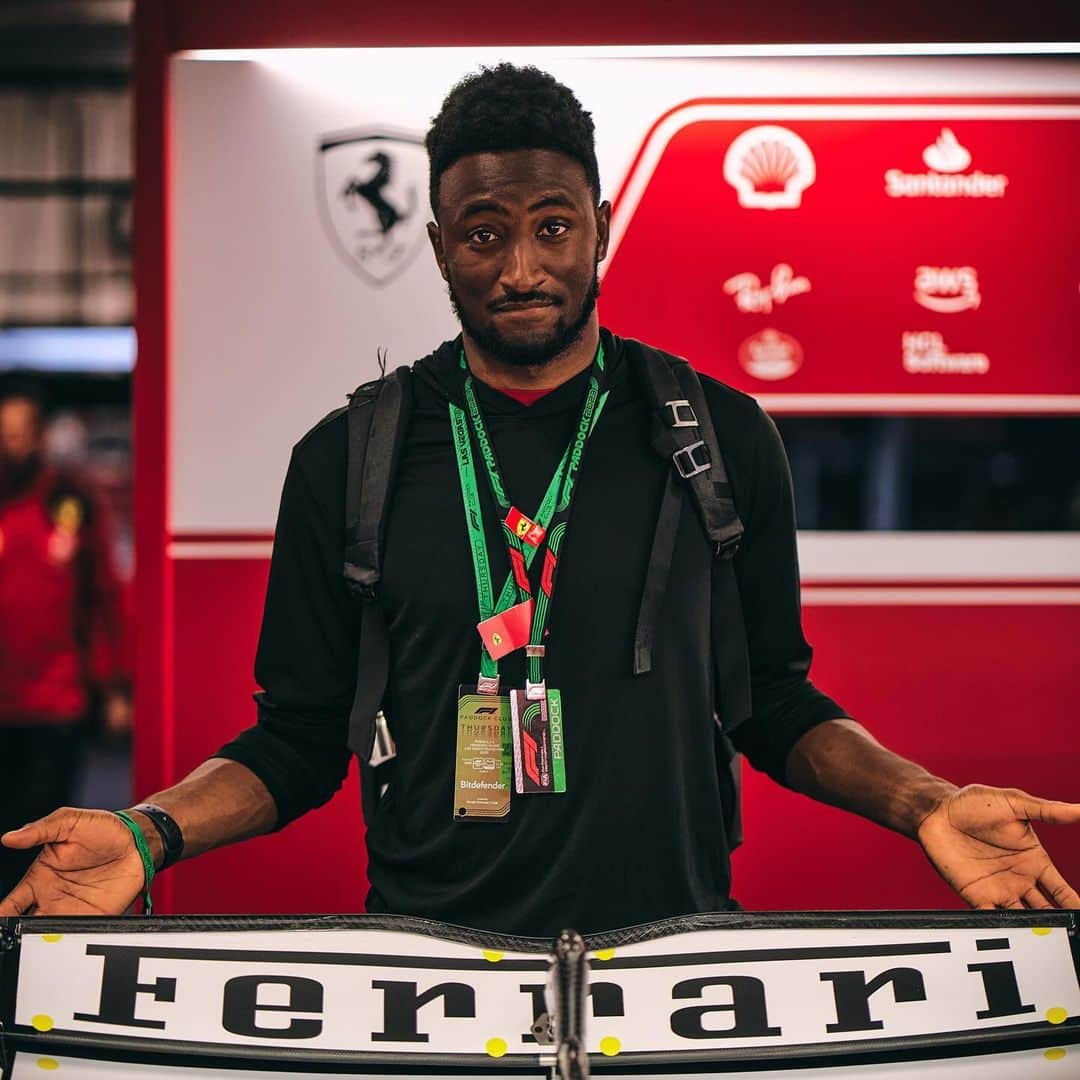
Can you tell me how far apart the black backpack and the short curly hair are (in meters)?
0.29

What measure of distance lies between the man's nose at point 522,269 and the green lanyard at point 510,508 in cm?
16

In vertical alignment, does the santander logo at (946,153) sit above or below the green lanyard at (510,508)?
above

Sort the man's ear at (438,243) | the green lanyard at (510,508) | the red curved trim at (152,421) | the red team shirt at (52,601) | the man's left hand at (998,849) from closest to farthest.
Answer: the man's left hand at (998,849) → the green lanyard at (510,508) → the man's ear at (438,243) → the red curved trim at (152,421) → the red team shirt at (52,601)

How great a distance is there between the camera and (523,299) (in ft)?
5.08

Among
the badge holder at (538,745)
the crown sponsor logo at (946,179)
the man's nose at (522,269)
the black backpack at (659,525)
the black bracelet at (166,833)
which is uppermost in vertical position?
the crown sponsor logo at (946,179)

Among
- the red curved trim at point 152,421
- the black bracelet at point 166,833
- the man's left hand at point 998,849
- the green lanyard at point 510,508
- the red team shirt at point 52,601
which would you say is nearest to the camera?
the man's left hand at point 998,849

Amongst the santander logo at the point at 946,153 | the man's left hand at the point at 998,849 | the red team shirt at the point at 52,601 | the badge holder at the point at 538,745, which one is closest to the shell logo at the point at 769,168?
the santander logo at the point at 946,153

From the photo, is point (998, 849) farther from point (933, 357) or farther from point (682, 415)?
point (933, 357)

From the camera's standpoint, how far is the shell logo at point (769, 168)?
281 centimetres

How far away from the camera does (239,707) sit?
2.86 meters

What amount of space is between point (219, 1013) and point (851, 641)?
194cm

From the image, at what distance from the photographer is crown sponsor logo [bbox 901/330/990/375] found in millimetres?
2830

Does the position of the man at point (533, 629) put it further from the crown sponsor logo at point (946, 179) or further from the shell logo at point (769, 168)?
the crown sponsor logo at point (946, 179)

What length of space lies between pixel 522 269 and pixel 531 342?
89mm
